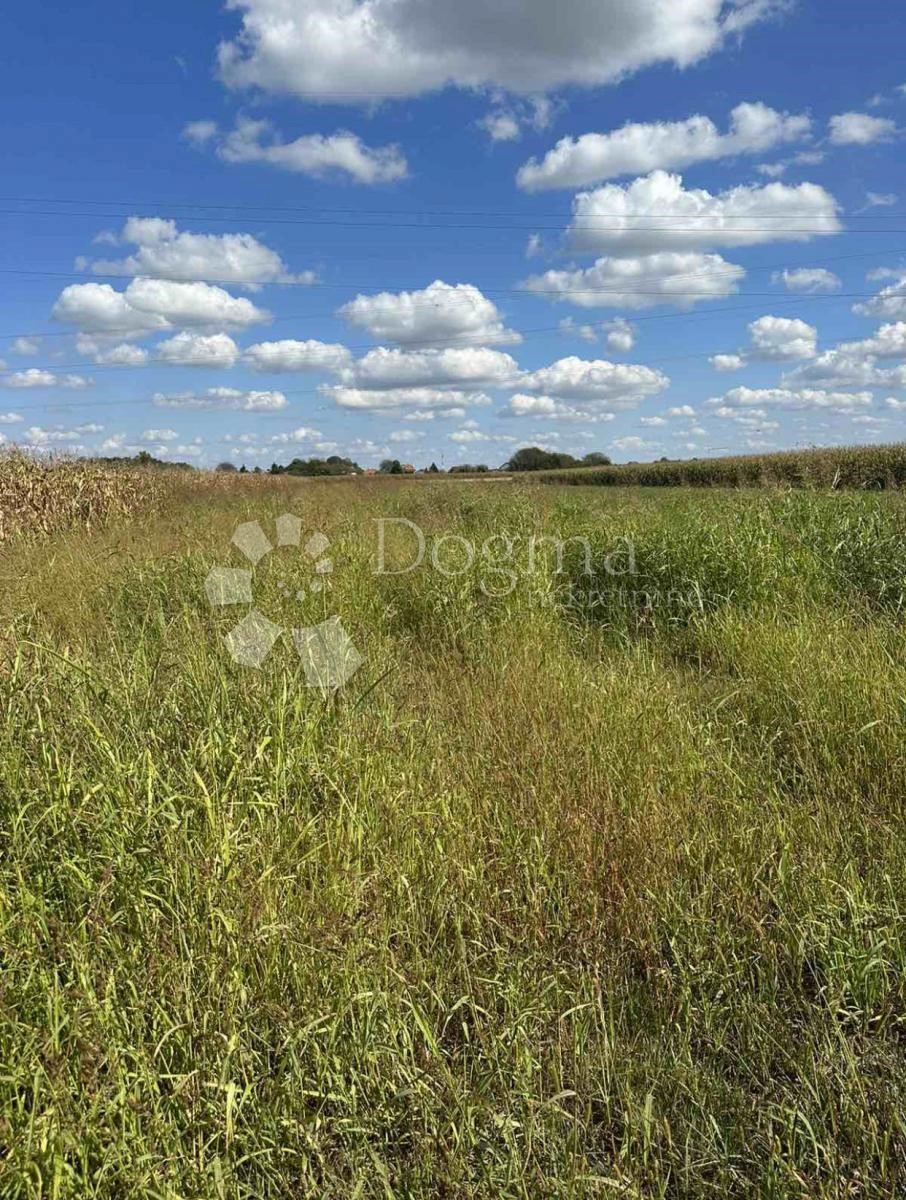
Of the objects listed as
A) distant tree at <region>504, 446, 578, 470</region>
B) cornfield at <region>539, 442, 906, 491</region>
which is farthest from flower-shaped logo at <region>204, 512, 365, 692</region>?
distant tree at <region>504, 446, 578, 470</region>

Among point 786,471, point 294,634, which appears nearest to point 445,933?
point 294,634

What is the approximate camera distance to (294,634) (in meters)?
3.73

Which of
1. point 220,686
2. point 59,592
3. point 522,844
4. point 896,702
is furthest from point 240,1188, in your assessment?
point 59,592

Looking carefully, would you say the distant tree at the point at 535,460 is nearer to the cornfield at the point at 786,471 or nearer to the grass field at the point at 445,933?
the cornfield at the point at 786,471

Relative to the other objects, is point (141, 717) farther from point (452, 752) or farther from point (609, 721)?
point (609, 721)

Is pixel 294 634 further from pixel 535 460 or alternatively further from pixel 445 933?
pixel 535 460

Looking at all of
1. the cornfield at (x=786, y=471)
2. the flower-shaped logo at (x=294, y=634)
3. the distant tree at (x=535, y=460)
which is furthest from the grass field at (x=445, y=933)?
the distant tree at (x=535, y=460)

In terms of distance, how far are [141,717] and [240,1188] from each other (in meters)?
1.41

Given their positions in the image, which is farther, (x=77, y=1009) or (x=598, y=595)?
(x=598, y=595)

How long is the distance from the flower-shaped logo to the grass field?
0.37ft

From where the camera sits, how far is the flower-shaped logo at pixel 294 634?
→ 3215mm

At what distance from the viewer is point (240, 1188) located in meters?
1.35

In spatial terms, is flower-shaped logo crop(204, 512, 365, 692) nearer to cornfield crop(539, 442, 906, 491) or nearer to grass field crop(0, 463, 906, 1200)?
grass field crop(0, 463, 906, 1200)

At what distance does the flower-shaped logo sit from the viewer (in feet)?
10.5
